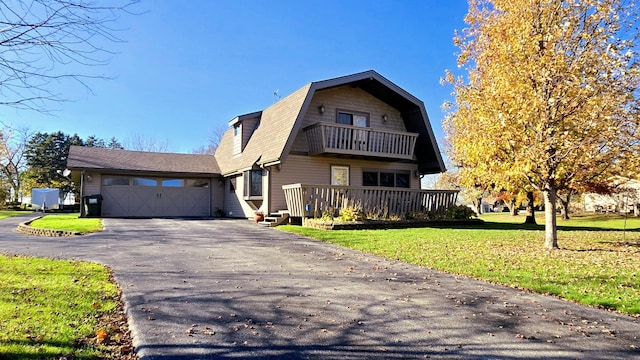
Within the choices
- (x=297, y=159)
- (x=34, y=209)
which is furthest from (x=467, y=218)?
(x=34, y=209)

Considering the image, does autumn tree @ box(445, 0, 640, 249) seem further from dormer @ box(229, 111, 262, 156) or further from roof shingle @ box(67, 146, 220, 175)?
roof shingle @ box(67, 146, 220, 175)

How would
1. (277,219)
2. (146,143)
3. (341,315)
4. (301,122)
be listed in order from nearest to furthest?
1. (341,315)
2. (277,219)
3. (301,122)
4. (146,143)

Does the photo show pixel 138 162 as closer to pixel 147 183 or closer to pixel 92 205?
pixel 147 183

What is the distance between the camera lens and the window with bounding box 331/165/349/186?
18078 millimetres

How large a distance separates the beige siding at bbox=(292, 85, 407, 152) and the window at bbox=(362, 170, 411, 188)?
2.19 metres

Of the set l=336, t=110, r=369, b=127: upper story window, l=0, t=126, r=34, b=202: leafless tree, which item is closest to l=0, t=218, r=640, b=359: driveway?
l=336, t=110, r=369, b=127: upper story window

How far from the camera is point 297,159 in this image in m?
17.1

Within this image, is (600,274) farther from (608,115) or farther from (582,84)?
(582,84)

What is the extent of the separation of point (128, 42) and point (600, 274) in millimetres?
8012

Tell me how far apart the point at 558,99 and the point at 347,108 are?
34.1ft

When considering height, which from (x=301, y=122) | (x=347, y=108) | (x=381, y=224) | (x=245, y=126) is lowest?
(x=381, y=224)

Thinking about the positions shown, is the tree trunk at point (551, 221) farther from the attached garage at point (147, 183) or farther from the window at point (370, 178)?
the attached garage at point (147, 183)

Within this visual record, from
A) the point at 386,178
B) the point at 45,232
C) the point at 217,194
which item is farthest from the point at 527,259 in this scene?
the point at 217,194

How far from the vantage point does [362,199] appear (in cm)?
1518
